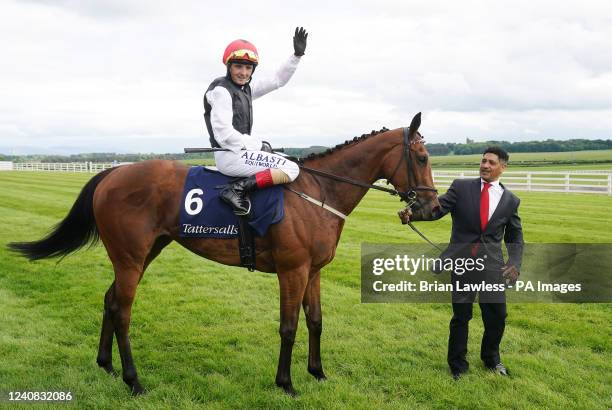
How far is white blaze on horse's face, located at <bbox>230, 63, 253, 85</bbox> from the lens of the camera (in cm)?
474

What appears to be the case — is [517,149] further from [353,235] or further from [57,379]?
[57,379]

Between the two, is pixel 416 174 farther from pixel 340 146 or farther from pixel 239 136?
pixel 239 136

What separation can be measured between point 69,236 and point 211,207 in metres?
2.05

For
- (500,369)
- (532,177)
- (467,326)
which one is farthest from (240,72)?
(532,177)

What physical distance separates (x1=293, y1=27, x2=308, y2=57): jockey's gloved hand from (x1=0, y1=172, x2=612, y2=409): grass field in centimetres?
350

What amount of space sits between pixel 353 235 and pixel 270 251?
8.84 metres

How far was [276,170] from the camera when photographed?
4.65 m

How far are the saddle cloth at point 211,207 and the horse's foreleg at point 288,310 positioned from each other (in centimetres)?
52

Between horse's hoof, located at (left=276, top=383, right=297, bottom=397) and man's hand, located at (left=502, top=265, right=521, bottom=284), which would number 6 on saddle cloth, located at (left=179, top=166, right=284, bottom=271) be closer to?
horse's hoof, located at (left=276, top=383, right=297, bottom=397)

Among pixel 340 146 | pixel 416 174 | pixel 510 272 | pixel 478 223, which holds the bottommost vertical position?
pixel 510 272

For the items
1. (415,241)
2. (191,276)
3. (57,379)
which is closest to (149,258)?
Result: (57,379)

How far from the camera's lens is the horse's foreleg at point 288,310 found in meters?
4.62

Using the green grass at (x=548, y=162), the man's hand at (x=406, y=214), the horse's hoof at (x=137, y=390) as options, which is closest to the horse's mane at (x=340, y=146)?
the man's hand at (x=406, y=214)

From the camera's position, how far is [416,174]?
4629 millimetres
